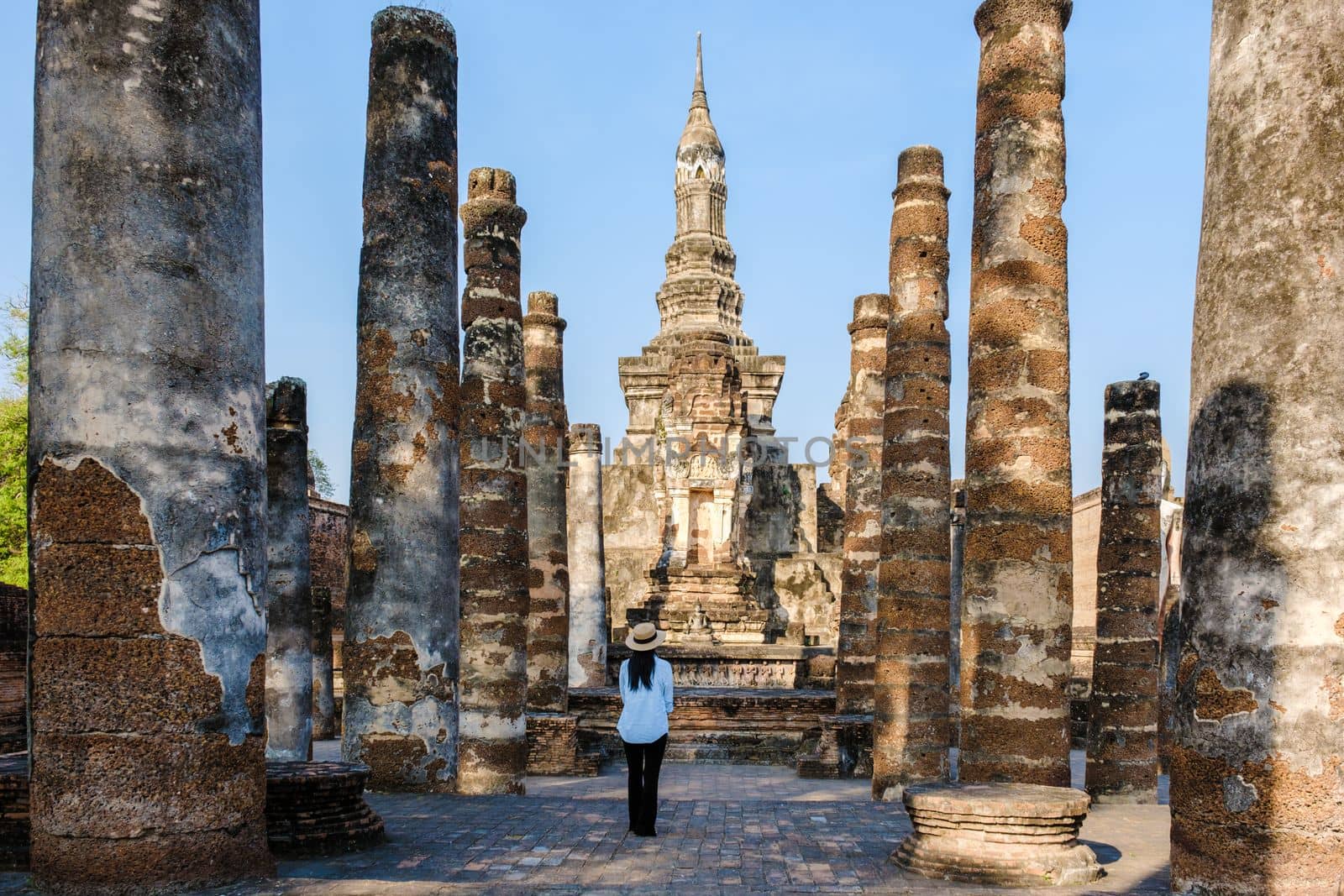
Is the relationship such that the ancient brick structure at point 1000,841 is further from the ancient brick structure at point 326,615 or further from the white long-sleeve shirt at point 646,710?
the ancient brick structure at point 326,615

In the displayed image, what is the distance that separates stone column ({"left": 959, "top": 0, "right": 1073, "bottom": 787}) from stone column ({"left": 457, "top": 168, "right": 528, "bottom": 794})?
4588 mm

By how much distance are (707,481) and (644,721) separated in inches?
712

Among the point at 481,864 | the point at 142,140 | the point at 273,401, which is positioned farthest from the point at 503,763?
the point at 142,140

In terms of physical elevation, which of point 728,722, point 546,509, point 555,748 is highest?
point 546,509

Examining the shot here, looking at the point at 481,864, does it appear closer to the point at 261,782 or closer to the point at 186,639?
the point at 261,782

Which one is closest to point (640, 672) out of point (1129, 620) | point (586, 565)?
point (1129, 620)

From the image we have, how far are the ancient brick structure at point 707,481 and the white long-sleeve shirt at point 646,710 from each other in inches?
522

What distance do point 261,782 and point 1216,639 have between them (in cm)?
373

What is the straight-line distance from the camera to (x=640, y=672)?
7754 millimetres

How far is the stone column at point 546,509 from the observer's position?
50.3ft

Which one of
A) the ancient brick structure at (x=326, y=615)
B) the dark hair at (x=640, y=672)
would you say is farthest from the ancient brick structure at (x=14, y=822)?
the ancient brick structure at (x=326, y=615)

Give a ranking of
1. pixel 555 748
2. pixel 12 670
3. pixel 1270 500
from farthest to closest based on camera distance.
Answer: pixel 555 748 → pixel 12 670 → pixel 1270 500

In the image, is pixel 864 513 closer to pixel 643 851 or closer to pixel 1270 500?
pixel 643 851

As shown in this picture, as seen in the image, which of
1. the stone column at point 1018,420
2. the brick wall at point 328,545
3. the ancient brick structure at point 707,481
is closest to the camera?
the stone column at point 1018,420
